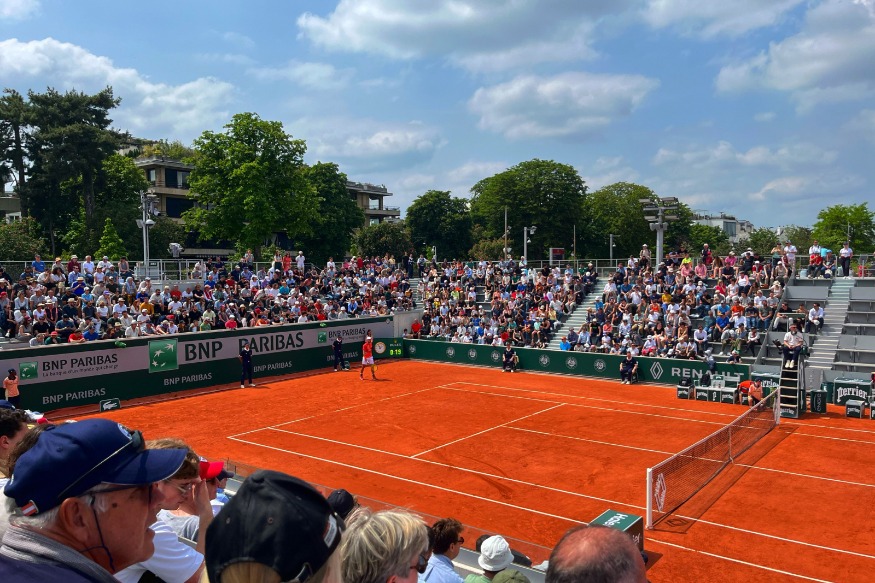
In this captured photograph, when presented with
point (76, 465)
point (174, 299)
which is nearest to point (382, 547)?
point (76, 465)

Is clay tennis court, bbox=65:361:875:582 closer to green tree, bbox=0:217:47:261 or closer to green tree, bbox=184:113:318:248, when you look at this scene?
green tree, bbox=184:113:318:248

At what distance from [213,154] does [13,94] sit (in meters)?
21.8

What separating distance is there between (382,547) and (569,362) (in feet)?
94.0

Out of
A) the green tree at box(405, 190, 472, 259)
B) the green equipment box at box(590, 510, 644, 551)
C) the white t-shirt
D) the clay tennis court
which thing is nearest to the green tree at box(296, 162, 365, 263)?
the green tree at box(405, 190, 472, 259)

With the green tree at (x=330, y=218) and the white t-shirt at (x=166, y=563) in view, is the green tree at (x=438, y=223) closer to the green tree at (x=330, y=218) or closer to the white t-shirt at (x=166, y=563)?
the green tree at (x=330, y=218)

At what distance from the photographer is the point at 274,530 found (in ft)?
6.62

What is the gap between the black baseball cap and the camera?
2.01 metres

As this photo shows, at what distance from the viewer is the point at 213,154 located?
52.0 m

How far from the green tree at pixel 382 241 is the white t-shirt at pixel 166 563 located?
246ft

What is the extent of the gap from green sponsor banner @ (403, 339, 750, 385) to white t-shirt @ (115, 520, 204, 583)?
2604 centimetres

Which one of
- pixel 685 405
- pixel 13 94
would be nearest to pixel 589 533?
pixel 685 405

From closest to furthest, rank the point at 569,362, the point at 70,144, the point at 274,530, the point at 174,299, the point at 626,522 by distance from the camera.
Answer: the point at 274,530, the point at 626,522, the point at 174,299, the point at 569,362, the point at 70,144

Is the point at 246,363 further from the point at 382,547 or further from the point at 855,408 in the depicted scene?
the point at 382,547

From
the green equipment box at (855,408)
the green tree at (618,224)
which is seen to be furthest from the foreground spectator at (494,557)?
the green tree at (618,224)
